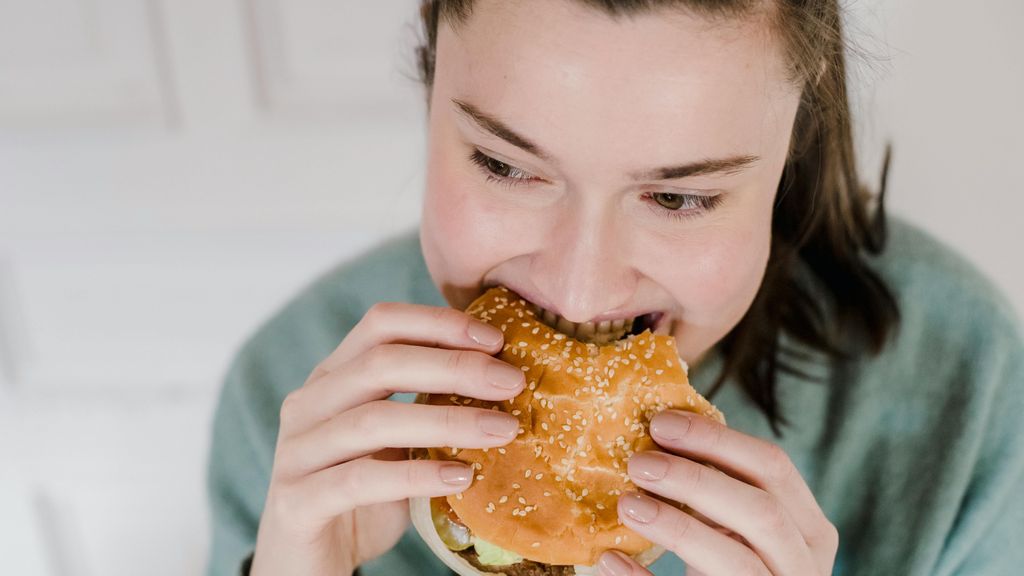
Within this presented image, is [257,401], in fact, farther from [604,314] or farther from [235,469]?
[604,314]

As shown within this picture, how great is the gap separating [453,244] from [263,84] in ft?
2.78

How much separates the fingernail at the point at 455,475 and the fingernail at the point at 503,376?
4.2 inches

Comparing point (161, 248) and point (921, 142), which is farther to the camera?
point (161, 248)

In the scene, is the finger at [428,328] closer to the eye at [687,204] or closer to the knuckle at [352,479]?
the knuckle at [352,479]

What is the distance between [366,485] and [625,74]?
53 centimetres

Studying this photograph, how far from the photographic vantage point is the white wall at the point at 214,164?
1.63 meters

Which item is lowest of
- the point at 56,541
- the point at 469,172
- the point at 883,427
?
the point at 56,541

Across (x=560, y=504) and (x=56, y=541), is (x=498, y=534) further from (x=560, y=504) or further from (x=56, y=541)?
(x=56, y=541)

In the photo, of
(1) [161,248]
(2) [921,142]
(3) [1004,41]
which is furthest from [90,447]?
(3) [1004,41]

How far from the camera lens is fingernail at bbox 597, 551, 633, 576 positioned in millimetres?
940

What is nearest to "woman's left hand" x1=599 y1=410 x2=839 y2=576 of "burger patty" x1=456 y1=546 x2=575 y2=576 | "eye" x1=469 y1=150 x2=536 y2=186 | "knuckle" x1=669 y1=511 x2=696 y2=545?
"knuckle" x1=669 y1=511 x2=696 y2=545

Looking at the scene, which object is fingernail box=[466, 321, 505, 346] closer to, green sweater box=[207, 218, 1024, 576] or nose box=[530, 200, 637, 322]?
nose box=[530, 200, 637, 322]

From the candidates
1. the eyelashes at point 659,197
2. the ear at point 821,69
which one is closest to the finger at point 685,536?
the eyelashes at point 659,197

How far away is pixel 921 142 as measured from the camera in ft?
5.61
